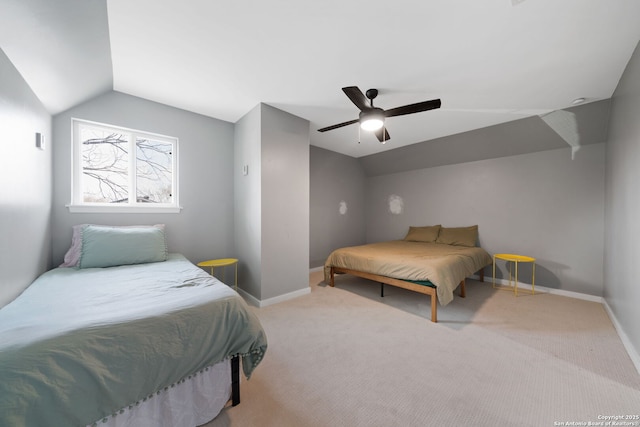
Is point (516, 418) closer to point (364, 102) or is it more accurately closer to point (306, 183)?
point (364, 102)

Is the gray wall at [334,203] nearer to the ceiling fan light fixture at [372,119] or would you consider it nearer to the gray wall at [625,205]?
A: the ceiling fan light fixture at [372,119]

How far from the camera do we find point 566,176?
326 cm

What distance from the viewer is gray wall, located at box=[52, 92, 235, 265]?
7.59 feet

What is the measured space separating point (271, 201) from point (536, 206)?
3916 mm

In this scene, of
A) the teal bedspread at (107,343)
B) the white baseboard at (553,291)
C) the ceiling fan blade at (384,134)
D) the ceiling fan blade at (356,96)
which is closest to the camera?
the teal bedspread at (107,343)

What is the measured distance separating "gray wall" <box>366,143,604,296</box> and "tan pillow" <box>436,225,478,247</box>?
14 cm

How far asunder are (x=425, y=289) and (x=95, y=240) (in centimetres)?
330

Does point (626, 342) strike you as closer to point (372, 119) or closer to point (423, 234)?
point (423, 234)

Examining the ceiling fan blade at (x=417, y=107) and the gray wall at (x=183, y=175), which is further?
the gray wall at (x=183, y=175)

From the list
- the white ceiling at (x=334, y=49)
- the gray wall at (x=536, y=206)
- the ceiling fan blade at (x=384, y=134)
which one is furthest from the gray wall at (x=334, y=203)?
the white ceiling at (x=334, y=49)

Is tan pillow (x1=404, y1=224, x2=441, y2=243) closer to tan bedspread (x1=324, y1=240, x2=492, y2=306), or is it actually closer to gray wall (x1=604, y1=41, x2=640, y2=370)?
tan bedspread (x1=324, y1=240, x2=492, y2=306)

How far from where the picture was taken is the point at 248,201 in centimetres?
304

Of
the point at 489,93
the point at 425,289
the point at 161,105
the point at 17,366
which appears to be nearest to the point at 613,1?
the point at 489,93

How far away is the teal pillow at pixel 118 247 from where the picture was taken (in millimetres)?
2086
